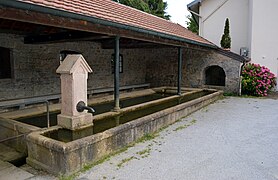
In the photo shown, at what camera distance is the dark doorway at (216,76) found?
14.2 meters

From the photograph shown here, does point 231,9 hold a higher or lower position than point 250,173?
higher

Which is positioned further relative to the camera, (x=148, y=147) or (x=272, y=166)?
(x=148, y=147)

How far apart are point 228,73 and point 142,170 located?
31.7ft

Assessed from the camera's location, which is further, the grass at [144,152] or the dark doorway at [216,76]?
the dark doorway at [216,76]

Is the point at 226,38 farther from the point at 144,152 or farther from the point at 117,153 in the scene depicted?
the point at 117,153

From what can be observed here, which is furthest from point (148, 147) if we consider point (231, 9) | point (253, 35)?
point (231, 9)

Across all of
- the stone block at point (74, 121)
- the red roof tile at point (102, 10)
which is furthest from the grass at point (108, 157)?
the red roof tile at point (102, 10)

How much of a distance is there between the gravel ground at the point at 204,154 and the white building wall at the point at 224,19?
872 centimetres

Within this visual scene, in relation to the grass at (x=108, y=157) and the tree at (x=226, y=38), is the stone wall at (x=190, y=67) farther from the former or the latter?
the grass at (x=108, y=157)

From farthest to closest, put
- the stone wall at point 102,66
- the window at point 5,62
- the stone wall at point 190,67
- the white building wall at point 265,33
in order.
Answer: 1. the white building wall at point 265,33
2. the stone wall at point 190,67
3. the stone wall at point 102,66
4. the window at point 5,62

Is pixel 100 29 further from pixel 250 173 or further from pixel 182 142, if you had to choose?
pixel 250 173

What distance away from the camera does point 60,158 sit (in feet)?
11.2

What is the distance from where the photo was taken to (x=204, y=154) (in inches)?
171

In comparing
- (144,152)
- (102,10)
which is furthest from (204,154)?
(102,10)
